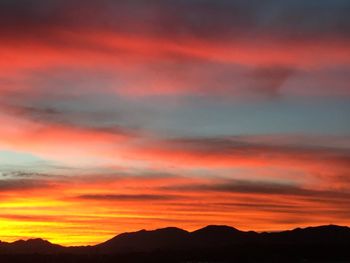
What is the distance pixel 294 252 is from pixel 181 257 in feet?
90.3

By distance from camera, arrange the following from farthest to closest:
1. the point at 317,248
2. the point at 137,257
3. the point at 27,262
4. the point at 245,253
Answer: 1. the point at 317,248
2. the point at 245,253
3. the point at 137,257
4. the point at 27,262

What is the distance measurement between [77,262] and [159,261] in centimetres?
1586

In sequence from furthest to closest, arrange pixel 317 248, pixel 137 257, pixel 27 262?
pixel 317 248
pixel 137 257
pixel 27 262

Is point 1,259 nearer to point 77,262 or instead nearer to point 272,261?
point 77,262

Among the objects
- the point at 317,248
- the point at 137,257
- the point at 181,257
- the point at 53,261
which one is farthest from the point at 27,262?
the point at 317,248

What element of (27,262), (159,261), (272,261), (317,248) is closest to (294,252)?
(317,248)

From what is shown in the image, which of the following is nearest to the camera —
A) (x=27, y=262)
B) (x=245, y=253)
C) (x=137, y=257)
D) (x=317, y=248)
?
(x=27, y=262)

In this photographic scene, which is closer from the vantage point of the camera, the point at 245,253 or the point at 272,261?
the point at 272,261

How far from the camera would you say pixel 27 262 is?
12575 cm

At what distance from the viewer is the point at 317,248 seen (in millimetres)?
161750

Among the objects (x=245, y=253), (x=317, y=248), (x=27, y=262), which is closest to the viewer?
(x=27, y=262)

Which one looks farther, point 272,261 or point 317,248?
point 317,248

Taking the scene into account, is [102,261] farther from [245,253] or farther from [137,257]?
[245,253]

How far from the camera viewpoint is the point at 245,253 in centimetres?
15062
